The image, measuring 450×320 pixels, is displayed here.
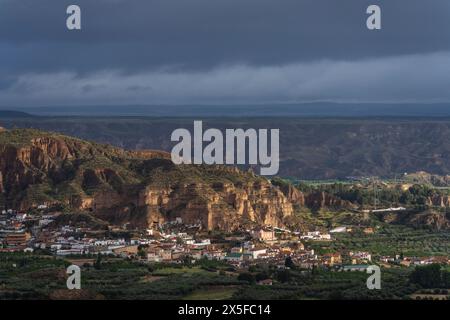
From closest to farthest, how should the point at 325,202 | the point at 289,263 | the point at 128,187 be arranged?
1. the point at 289,263
2. the point at 128,187
3. the point at 325,202

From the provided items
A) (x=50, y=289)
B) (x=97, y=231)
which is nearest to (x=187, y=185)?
(x=97, y=231)

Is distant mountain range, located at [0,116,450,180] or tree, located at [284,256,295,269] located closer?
tree, located at [284,256,295,269]

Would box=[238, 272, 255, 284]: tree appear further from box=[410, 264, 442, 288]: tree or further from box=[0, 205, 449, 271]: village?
box=[410, 264, 442, 288]: tree

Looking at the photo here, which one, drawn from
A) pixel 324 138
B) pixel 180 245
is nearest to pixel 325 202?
pixel 180 245

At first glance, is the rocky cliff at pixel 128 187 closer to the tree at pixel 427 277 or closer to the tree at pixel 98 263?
the tree at pixel 98 263

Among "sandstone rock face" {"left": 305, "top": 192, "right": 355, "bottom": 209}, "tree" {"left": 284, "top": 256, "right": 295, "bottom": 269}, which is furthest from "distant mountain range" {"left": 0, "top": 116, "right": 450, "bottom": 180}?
"tree" {"left": 284, "top": 256, "right": 295, "bottom": 269}

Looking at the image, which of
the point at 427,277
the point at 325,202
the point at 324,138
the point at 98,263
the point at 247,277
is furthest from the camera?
the point at 324,138

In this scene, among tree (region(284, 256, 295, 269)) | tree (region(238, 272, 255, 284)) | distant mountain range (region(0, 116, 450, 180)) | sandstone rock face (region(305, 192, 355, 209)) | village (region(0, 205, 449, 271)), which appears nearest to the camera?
tree (region(238, 272, 255, 284))

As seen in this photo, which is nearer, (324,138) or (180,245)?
(180,245)

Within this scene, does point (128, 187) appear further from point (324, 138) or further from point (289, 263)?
point (324, 138)
